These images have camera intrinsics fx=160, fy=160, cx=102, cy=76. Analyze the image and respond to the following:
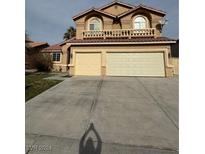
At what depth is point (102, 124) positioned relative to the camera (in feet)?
16.6

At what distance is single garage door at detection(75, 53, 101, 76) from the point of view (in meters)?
16.3

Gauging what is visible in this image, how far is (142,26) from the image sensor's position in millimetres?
19094

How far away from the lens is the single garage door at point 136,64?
603 inches

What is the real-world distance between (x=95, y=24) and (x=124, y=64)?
7392 millimetres

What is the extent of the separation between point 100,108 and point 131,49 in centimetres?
1038

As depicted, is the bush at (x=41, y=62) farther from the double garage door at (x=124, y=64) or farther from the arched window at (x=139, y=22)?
the arched window at (x=139, y=22)

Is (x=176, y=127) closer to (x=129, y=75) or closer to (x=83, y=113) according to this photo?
(x=83, y=113)

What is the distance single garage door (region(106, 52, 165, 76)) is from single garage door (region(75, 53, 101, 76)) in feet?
4.39

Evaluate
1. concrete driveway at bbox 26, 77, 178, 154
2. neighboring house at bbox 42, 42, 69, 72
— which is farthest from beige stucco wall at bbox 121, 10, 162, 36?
concrete driveway at bbox 26, 77, 178, 154

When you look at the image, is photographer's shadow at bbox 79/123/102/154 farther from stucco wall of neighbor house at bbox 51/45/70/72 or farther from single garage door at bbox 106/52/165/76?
stucco wall of neighbor house at bbox 51/45/70/72

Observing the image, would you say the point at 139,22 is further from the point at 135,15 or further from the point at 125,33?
the point at 125,33

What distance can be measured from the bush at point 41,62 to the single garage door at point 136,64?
411 inches

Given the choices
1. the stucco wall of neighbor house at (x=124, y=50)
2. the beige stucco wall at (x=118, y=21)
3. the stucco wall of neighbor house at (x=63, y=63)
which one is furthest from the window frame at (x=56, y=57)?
the stucco wall of neighbor house at (x=124, y=50)
